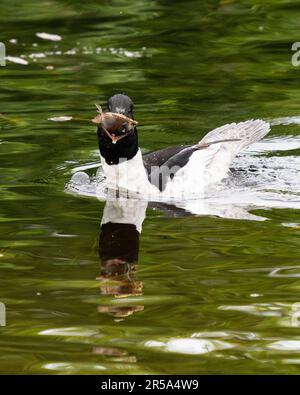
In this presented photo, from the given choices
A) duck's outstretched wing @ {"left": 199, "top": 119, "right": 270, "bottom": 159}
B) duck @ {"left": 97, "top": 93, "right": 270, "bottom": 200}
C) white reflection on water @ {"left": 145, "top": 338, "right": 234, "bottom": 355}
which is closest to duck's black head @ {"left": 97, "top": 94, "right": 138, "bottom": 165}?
duck @ {"left": 97, "top": 93, "right": 270, "bottom": 200}

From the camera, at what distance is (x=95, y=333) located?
661 centimetres

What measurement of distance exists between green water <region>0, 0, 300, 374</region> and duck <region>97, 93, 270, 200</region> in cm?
39

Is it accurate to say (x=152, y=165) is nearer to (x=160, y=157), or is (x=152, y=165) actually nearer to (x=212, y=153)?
(x=160, y=157)

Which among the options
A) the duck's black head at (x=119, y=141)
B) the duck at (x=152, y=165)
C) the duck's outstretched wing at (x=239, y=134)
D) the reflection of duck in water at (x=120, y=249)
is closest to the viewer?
the reflection of duck in water at (x=120, y=249)

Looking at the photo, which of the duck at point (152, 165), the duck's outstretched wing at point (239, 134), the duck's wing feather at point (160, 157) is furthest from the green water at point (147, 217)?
the duck's wing feather at point (160, 157)

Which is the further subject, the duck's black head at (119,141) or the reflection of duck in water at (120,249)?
the duck's black head at (119,141)

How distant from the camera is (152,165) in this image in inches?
406

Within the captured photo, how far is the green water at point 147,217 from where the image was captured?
6.46 meters

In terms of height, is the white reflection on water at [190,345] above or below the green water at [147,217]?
below

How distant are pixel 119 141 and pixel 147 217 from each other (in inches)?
34.3

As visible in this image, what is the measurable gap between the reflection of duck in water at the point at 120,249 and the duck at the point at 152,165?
258mm

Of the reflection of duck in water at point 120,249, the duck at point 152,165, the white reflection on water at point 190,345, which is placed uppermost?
the duck at point 152,165

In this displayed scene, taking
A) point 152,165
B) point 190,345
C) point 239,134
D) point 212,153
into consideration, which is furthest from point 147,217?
point 190,345

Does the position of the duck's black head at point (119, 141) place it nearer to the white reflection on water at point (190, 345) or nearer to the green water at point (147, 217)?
the green water at point (147, 217)
